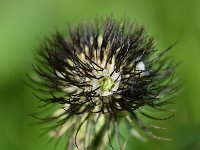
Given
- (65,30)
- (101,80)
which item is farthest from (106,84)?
(65,30)

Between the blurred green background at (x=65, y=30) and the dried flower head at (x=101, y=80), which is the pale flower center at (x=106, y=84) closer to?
the dried flower head at (x=101, y=80)

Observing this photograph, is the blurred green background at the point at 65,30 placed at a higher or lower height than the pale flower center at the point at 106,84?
higher

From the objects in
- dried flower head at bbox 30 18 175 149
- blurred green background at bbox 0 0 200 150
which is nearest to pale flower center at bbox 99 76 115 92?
dried flower head at bbox 30 18 175 149

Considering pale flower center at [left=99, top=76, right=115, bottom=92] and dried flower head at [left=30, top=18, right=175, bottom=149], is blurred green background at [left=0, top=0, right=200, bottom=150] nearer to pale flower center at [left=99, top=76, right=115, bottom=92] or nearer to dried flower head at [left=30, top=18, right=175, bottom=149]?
dried flower head at [left=30, top=18, right=175, bottom=149]

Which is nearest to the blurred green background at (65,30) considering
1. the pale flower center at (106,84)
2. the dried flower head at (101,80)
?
the dried flower head at (101,80)

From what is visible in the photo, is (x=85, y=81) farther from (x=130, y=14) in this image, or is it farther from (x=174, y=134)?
(x=130, y=14)

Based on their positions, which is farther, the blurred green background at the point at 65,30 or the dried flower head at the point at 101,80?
the blurred green background at the point at 65,30

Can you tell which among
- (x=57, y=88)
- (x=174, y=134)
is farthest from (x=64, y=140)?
(x=57, y=88)
